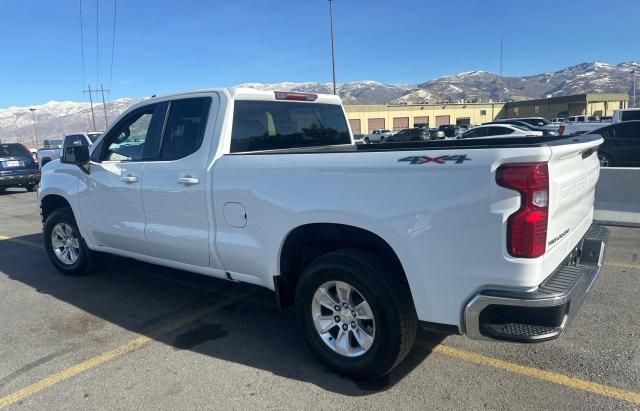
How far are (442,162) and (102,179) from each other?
3.63m

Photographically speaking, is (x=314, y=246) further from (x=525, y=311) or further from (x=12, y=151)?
(x=12, y=151)

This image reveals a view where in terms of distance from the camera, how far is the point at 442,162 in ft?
8.71

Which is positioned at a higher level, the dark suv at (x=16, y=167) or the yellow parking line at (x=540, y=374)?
the dark suv at (x=16, y=167)

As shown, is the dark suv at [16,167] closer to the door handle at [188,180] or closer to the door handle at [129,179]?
the door handle at [129,179]

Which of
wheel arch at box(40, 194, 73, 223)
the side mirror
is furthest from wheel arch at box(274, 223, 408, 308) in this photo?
wheel arch at box(40, 194, 73, 223)

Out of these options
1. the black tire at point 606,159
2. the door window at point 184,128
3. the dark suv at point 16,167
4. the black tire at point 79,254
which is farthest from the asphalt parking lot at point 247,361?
the dark suv at point 16,167

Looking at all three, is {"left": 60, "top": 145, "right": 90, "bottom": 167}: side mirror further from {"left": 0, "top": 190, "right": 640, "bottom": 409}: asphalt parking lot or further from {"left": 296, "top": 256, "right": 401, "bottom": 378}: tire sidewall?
{"left": 296, "top": 256, "right": 401, "bottom": 378}: tire sidewall

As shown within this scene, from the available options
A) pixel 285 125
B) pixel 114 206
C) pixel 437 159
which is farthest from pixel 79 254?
pixel 437 159

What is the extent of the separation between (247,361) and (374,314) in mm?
1149

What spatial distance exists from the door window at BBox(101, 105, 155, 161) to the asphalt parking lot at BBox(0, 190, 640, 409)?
1.48 meters

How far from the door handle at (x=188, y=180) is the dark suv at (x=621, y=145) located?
12186 millimetres

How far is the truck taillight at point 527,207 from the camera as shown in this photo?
2482mm

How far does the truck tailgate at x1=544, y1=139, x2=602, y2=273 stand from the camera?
8.66 feet

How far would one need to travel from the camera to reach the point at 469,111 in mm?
83062
